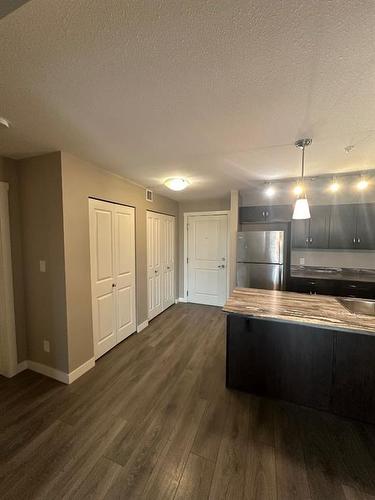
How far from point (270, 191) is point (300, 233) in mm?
865

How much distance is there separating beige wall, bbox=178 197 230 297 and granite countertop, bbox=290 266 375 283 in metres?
1.83

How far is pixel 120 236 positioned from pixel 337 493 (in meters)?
3.05

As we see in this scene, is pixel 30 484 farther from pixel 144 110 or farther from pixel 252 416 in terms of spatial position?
pixel 144 110

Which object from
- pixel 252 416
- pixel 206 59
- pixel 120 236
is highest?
pixel 206 59

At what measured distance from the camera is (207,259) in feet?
15.5

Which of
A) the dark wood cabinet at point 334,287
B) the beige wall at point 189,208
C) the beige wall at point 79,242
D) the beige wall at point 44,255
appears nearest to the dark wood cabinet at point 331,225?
the dark wood cabinet at point 334,287

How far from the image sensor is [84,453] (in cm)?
153

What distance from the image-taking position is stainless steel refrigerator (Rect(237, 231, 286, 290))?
3480 millimetres

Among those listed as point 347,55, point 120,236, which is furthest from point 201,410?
point 347,55

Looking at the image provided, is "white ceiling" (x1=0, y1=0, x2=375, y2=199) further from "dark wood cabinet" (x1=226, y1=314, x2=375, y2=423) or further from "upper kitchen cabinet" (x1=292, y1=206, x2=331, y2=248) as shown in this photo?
"dark wood cabinet" (x1=226, y1=314, x2=375, y2=423)

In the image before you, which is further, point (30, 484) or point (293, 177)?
point (293, 177)

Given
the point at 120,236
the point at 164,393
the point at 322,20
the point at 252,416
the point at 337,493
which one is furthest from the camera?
the point at 120,236

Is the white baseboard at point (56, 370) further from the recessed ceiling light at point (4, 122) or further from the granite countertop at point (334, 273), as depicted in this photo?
the granite countertop at point (334, 273)

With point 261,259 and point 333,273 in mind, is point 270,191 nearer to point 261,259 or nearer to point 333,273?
point 261,259
